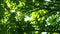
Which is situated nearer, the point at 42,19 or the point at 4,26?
the point at 4,26

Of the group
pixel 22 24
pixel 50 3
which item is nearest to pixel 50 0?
pixel 50 3

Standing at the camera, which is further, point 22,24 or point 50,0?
point 50,0

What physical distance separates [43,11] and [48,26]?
1.19m

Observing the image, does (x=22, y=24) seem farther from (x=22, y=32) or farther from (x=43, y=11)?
(x=43, y=11)

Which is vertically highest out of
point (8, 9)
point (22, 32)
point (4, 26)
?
point (8, 9)

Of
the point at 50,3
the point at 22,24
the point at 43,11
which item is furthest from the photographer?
the point at 43,11

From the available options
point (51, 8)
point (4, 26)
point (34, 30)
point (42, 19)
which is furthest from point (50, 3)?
point (4, 26)

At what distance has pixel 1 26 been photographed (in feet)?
22.1

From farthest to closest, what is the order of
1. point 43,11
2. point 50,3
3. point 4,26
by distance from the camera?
point 43,11
point 50,3
point 4,26

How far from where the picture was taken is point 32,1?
7.68 meters

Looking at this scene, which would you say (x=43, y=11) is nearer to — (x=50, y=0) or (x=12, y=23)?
(x=50, y=0)

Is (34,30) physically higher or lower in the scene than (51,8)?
lower

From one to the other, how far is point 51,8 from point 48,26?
0.97 m

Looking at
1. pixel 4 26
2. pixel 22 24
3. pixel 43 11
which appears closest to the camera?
pixel 4 26
